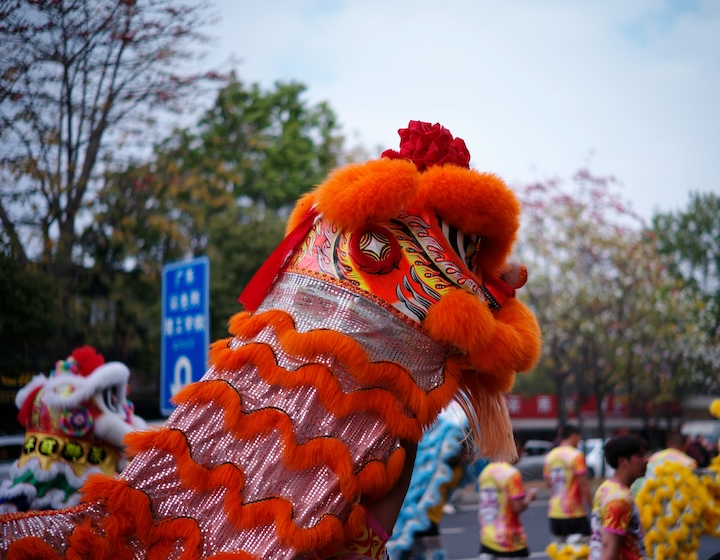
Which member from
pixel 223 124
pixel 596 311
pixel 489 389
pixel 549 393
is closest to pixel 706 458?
pixel 596 311

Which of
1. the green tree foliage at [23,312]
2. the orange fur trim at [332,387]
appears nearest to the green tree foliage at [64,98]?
the green tree foliage at [23,312]

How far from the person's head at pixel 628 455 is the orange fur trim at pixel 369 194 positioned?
3.14m

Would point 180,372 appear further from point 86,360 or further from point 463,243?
point 463,243

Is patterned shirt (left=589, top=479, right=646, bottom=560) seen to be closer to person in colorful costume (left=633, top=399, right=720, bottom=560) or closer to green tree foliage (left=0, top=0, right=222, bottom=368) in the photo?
person in colorful costume (left=633, top=399, right=720, bottom=560)

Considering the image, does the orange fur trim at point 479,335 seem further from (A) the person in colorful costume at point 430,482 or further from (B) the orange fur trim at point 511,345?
(A) the person in colorful costume at point 430,482

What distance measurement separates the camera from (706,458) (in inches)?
676

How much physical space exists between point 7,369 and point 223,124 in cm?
1436

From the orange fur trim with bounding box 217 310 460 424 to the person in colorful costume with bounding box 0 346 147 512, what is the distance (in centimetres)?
238

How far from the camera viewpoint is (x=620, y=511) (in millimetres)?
4520

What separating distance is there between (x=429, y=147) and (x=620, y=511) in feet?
9.45

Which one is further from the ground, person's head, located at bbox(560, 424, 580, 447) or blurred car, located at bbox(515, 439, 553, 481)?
person's head, located at bbox(560, 424, 580, 447)

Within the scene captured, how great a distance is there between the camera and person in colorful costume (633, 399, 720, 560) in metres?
5.34

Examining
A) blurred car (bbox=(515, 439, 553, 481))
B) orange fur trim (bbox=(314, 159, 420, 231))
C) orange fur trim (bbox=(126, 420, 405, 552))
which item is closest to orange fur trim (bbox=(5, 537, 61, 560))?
orange fur trim (bbox=(126, 420, 405, 552))

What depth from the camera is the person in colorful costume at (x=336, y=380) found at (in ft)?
6.82
